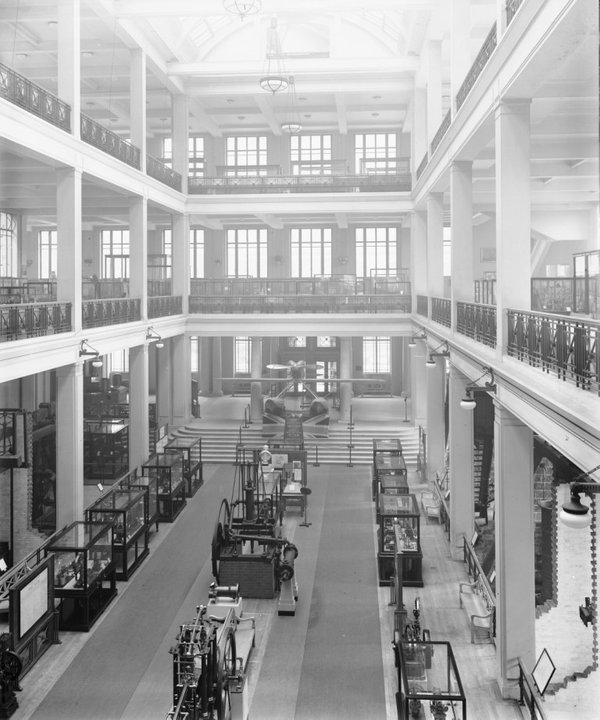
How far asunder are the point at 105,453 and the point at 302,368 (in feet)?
26.8

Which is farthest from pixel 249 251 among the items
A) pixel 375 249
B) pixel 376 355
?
pixel 376 355

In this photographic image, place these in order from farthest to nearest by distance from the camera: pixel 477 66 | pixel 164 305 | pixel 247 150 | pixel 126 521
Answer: pixel 247 150 < pixel 164 305 < pixel 126 521 < pixel 477 66

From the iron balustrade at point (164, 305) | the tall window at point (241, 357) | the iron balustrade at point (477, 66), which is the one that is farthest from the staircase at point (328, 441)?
the iron balustrade at point (477, 66)

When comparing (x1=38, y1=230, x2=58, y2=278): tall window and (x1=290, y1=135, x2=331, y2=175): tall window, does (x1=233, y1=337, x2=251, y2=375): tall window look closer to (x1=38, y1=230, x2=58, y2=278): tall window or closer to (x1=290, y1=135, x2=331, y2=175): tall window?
(x1=290, y1=135, x2=331, y2=175): tall window

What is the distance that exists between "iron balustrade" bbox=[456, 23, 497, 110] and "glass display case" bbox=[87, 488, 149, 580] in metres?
9.64

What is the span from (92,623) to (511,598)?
682 cm

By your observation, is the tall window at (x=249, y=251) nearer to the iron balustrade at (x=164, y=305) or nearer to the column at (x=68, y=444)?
the iron balustrade at (x=164, y=305)

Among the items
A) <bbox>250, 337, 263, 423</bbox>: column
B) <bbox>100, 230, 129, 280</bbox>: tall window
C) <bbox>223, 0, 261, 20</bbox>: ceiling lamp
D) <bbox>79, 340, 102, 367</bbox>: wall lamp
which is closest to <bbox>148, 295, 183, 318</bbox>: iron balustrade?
<bbox>250, 337, 263, 423</bbox>: column

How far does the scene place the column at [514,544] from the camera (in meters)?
10.0

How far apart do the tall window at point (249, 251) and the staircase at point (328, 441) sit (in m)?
9.39

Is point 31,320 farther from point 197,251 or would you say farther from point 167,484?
point 197,251

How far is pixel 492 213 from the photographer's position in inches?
957

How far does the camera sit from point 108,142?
1855 cm

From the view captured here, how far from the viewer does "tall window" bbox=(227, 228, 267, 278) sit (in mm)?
33344
